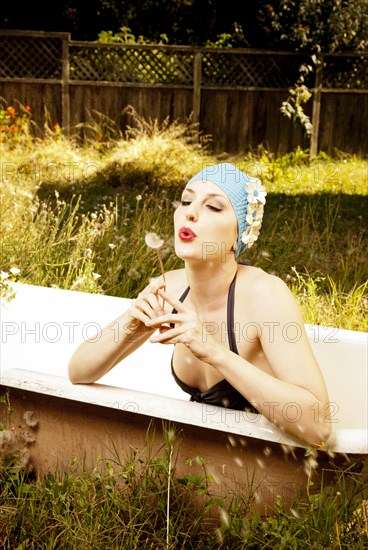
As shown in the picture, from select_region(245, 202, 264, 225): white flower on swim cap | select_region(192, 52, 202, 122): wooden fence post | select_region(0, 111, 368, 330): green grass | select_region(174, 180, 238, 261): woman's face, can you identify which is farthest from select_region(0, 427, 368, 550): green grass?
select_region(192, 52, 202, 122): wooden fence post

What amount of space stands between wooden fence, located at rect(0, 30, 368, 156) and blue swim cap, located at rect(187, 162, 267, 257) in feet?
26.2

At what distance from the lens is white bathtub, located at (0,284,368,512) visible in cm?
236

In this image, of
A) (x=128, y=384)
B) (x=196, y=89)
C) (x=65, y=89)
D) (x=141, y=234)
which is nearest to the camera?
(x=128, y=384)

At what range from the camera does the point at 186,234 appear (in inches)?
90.9

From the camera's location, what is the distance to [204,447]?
251cm

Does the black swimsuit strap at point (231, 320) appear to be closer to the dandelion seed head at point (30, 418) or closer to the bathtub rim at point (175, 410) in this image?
the bathtub rim at point (175, 410)

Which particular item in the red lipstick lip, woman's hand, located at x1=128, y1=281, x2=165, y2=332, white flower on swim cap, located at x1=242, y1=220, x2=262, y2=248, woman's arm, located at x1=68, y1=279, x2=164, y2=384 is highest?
the red lipstick lip

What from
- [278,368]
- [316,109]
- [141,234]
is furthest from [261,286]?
[316,109]

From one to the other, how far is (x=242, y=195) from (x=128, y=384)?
1.79 m

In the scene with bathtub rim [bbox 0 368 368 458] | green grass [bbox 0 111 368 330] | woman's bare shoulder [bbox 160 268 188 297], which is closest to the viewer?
bathtub rim [bbox 0 368 368 458]

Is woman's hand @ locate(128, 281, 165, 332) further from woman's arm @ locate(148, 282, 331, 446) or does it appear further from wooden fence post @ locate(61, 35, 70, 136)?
wooden fence post @ locate(61, 35, 70, 136)

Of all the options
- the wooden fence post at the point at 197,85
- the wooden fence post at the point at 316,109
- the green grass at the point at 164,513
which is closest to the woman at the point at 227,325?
the green grass at the point at 164,513

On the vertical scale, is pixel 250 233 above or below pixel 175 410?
above

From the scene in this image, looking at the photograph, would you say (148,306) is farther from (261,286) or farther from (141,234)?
(141,234)
